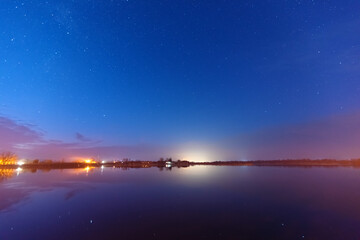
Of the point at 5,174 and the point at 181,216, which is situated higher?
the point at 5,174

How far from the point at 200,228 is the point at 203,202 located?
1054 cm

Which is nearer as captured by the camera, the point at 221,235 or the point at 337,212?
the point at 221,235

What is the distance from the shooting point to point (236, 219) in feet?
71.5

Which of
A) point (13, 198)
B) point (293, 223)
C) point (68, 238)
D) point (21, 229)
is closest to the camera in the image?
point (68, 238)

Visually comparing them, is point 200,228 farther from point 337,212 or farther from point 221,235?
point 337,212

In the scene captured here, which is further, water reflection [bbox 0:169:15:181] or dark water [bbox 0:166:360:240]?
water reflection [bbox 0:169:15:181]

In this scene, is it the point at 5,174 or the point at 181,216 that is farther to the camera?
the point at 5,174

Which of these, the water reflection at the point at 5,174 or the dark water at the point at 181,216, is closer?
the dark water at the point at 181,216

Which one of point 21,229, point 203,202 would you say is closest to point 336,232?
point 203,202

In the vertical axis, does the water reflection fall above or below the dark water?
above

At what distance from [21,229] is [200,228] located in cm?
1374

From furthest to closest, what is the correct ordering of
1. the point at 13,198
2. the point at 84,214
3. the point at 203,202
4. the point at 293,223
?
1. the point at 13,198
2. the point at 203,202
3. the point at 84,214
4. the point at 293,223

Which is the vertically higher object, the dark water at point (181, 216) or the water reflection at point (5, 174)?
the water reflection at point (5, 174)

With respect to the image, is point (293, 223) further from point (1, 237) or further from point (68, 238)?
point (1, 237)
